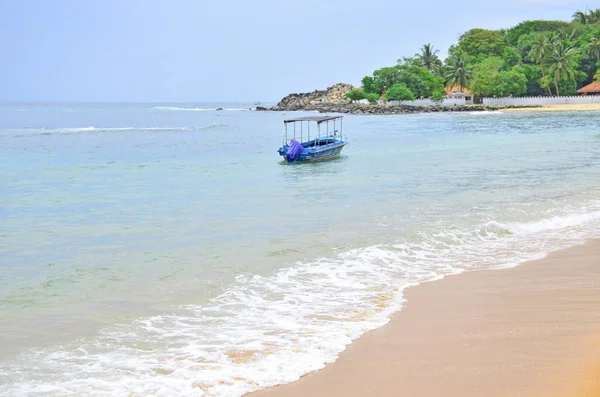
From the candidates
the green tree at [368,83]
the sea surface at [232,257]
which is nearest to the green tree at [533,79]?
the green tree at [368,83]

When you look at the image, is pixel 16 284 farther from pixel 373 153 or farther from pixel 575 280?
pixel 373 153

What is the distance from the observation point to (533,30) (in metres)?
113

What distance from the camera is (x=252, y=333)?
6.63 meters

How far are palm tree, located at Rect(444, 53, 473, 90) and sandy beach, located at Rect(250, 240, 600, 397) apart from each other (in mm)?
93541

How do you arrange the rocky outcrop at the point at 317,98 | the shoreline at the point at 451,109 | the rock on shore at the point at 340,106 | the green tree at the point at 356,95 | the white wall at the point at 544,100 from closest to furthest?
the shoreline at the point at 451,109 → the white wall at the point at 544,100 → the rock on shore at the point at 340,106 → the green tree at the point at 356,95 → the rocky outcrop at the point at 317,98

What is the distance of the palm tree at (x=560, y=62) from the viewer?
83.9 m

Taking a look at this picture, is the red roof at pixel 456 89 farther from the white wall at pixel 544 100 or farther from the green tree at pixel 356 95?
the green tree at pixel 356 95

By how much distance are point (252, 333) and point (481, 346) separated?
2.36 m

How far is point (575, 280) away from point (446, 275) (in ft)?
5.57

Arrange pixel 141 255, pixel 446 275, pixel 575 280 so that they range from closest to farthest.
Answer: pixel 575 280, pixel 446 275, pixel 141 255

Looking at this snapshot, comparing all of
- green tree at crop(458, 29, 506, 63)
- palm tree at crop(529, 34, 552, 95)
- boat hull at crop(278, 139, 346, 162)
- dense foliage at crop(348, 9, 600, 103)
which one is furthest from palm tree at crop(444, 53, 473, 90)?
boat hull at crop(278, 139, 346, 162)

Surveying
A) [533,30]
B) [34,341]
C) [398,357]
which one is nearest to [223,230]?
[34,341]

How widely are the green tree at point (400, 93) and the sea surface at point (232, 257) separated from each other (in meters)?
81.7

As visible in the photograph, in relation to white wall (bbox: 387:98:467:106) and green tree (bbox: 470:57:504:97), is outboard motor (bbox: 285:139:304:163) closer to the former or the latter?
green tree (bbox: 470:57:504:97)
